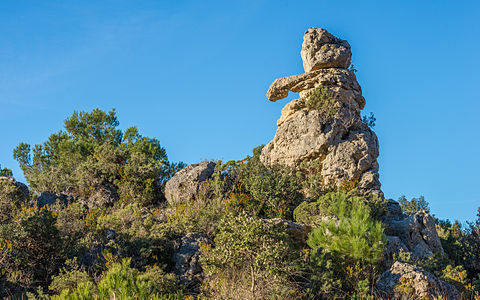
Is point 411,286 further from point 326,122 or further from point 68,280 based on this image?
point 326,122

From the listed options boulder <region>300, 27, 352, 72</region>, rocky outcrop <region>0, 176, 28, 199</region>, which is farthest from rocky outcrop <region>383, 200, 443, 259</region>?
rocky outcrop <region>0, 176, 28, 199</region>

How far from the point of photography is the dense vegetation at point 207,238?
11.1 m

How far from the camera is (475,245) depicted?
17516 millimetres

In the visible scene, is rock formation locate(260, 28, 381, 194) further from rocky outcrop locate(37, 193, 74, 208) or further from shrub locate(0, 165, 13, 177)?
shrub locate(0, 165, 13, 177)

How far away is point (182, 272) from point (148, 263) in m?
1.13

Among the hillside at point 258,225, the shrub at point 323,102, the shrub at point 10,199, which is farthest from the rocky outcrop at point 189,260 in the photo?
the shrub at point 323,102

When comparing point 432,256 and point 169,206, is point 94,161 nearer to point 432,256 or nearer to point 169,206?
point 169,206

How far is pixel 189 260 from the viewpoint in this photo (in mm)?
13406

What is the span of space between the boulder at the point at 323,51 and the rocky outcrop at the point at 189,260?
10.5 m

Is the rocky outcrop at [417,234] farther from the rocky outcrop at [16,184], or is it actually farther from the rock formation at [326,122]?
the rocky outcrop at [16,184]

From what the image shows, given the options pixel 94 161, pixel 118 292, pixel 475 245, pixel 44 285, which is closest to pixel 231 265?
pixel 118 292

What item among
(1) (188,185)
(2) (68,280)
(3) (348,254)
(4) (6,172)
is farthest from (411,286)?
(4) (6,172)

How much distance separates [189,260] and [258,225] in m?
3.29

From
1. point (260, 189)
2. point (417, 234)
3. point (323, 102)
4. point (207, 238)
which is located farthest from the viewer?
point (323, 102)
